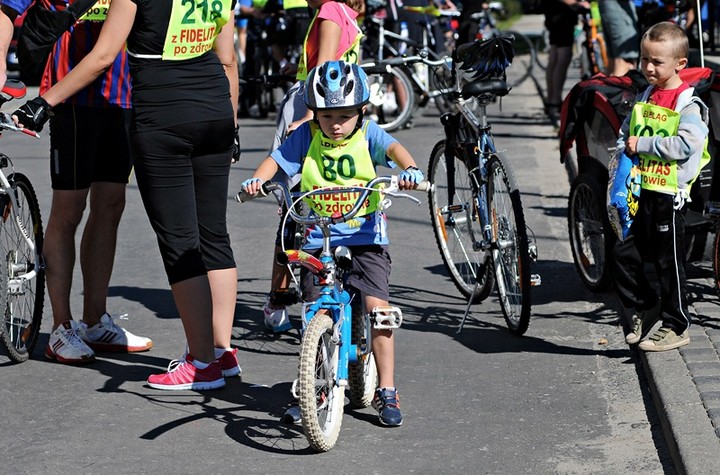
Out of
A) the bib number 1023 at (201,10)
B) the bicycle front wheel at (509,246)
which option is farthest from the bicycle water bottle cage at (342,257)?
the bicycle front wheel at (509,246)

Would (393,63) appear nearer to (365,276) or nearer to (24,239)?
(365,276)

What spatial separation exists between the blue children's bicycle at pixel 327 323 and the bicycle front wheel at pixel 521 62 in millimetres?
13424

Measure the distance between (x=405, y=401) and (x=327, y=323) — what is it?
0.94 m

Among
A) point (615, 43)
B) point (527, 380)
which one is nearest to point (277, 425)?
point (527, 380)

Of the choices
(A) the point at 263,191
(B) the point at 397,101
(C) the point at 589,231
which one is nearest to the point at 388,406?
(A) the point at 263,191

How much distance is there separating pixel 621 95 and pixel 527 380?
2.07 metres

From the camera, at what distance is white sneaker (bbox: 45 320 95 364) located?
6.43m

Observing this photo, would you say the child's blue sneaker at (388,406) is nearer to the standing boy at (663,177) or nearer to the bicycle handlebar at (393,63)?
the standing boy at (663,177)

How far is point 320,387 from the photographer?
16.8ft

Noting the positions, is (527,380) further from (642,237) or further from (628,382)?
(642,237)

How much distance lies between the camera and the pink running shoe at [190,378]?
5.93 m

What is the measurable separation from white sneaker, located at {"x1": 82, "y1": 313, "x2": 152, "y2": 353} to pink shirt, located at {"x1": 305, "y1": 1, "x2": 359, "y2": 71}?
162 cm

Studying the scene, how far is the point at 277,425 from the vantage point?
548 cm

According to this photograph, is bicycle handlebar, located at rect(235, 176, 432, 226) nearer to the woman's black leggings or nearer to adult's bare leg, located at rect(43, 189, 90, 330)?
the woman's black leggings
